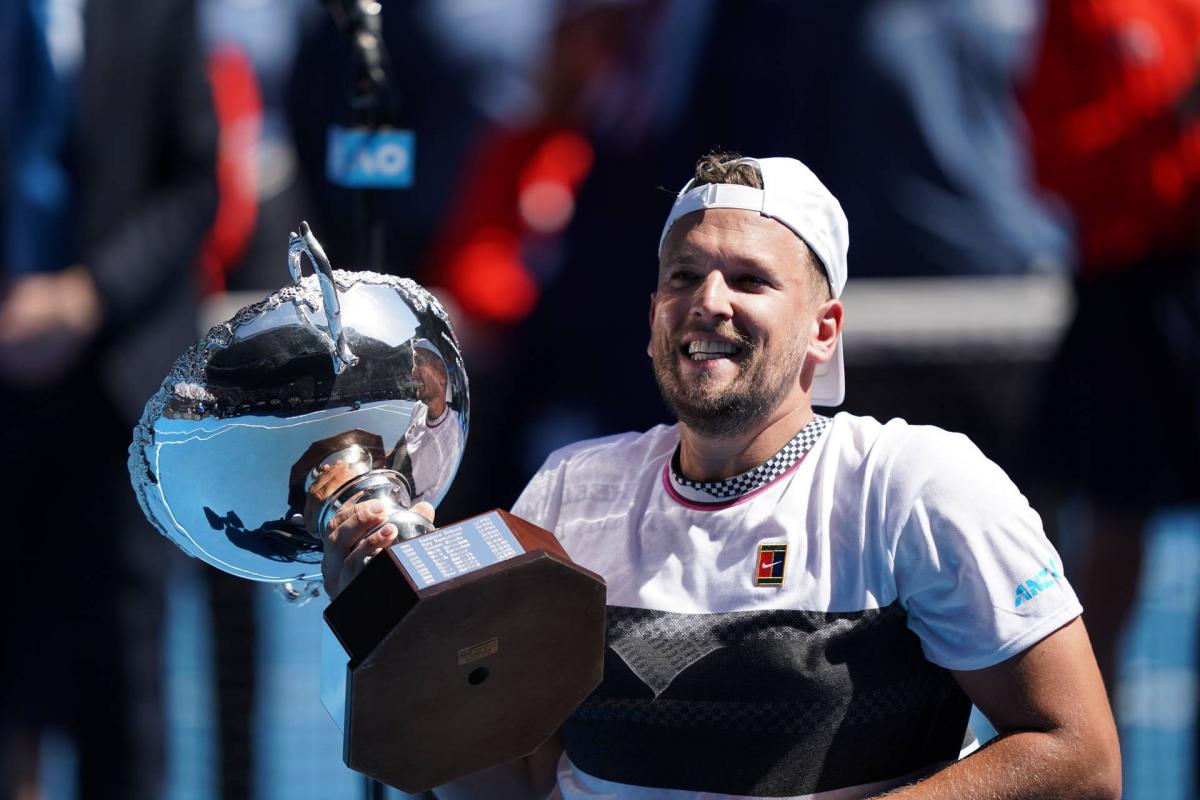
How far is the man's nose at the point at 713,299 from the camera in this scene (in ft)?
6.50

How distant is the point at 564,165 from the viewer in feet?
13.6

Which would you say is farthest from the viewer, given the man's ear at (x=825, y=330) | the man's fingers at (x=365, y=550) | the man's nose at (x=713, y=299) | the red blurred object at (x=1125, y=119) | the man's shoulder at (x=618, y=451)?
the red blurred object at (x=1125, y=119)

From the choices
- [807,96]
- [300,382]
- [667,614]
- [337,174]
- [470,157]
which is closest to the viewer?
[300,382]

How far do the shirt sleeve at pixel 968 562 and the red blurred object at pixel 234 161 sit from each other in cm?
267

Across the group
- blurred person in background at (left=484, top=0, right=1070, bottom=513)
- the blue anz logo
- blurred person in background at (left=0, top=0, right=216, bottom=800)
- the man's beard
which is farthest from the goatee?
blurred person in background at (left=484, top=0, right=1070, bottom=513)

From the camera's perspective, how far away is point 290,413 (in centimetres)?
176

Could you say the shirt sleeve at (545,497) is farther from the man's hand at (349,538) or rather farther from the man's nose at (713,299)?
the man's hand at (349,538)

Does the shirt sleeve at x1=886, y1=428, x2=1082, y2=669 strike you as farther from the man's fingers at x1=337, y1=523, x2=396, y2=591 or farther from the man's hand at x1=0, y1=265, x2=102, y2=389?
the man's hand at x1=0, y1=265, x2=102, y2=389

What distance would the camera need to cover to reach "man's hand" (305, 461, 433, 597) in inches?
63.7

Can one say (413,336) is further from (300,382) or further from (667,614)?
(667,614)

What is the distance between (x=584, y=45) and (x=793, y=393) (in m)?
2.28

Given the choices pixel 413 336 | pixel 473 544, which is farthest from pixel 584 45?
pixel 473 544

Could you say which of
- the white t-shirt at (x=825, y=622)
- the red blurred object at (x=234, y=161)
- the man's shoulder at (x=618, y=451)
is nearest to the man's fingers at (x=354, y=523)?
the white t-shirt at (x=825, y=622)

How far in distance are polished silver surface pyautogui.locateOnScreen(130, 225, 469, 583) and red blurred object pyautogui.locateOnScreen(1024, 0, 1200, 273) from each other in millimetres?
1957
